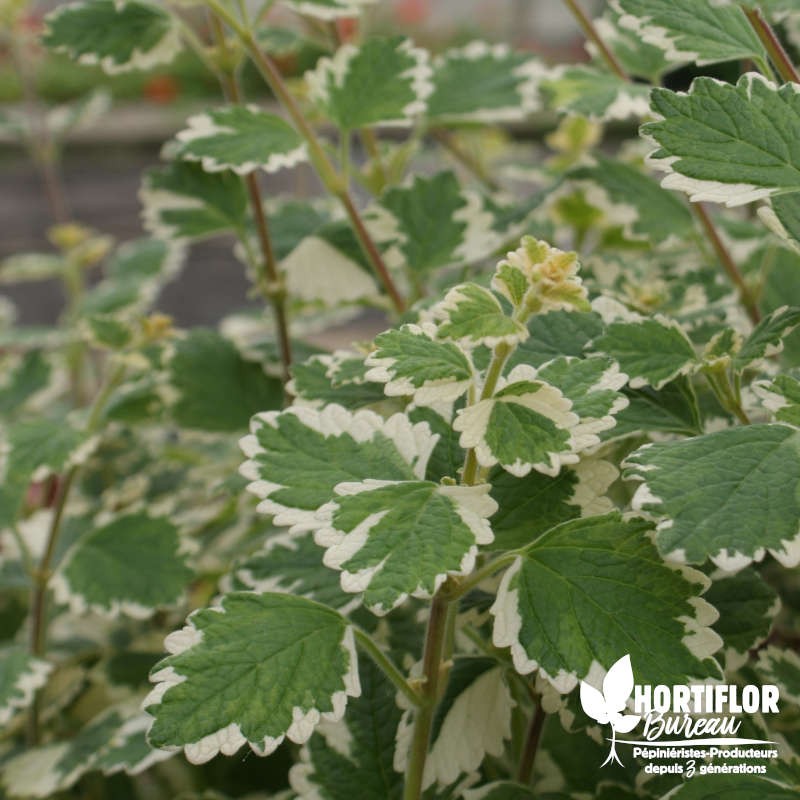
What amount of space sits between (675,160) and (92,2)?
1.70 ft

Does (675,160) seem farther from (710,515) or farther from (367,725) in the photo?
(367,725)

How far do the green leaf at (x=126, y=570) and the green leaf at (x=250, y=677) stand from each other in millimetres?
305

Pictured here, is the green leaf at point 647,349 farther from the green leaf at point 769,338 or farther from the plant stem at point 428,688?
the plant stem at point 428,688

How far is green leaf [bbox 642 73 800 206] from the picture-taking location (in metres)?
0.49

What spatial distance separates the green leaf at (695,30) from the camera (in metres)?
0.58

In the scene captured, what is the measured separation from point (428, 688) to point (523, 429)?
0.15m

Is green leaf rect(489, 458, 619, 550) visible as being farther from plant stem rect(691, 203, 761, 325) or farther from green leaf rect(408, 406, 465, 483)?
A: plant stem rect(691, 203, 761, 325)

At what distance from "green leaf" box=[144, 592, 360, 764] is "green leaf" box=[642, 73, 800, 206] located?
29 cm

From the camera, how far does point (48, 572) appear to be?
83cm

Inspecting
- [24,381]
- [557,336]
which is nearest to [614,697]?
[557,336]

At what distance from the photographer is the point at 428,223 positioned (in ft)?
2.70

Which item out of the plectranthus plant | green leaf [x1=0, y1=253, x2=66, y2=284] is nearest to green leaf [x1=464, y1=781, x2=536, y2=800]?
the plectranthus plant

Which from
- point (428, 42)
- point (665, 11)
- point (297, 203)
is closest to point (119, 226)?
point (428, 42)

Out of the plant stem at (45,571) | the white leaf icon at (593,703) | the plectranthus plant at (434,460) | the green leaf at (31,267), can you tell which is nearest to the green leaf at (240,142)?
the plectranthus plant at (434,460)
